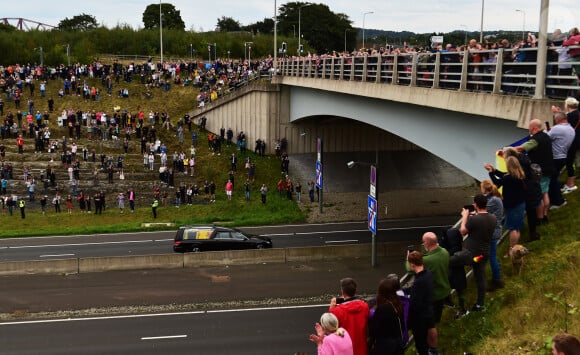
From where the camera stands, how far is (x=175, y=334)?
55.9 feet

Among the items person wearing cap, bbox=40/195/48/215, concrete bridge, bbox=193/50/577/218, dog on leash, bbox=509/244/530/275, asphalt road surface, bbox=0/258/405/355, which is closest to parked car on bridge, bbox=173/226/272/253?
asphalt road surface, bbox=0/258/405/355

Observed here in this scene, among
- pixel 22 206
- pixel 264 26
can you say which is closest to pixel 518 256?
pixel 22 206

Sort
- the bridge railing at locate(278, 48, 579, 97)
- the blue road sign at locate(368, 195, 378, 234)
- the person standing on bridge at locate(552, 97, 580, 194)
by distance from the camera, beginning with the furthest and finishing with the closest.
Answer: the blue road sign at locate(368, 195, 378, 234) → the bridge railing at locate(278, 48, 579, 97) → the person standing on bridge at locate(552, 97, 580, 194)

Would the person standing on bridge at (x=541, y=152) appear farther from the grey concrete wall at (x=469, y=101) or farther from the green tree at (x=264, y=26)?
the green tree at (x=264, y=26)

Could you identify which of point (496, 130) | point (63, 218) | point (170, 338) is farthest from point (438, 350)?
point (63, 218)

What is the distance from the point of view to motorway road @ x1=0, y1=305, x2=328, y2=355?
52.3 ft

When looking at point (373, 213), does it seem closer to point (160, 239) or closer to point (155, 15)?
point (160, 239)

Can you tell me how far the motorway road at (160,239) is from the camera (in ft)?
91.2

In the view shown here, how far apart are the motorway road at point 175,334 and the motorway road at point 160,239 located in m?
8.98

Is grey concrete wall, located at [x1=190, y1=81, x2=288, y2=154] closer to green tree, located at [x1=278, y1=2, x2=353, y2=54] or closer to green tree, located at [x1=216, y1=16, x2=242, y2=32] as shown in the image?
green tree, located at [x1=278, y1=2, x2=353, y2=54]

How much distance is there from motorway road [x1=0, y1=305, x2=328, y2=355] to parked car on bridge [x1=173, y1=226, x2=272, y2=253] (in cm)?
645

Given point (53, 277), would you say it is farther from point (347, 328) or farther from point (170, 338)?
point (347, 328)

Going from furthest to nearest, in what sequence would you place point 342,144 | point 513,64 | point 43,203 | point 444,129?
1. point 342,144
2. point 43,203
3. point 444,129
4. point 513,64

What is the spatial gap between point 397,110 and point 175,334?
1086 cm
